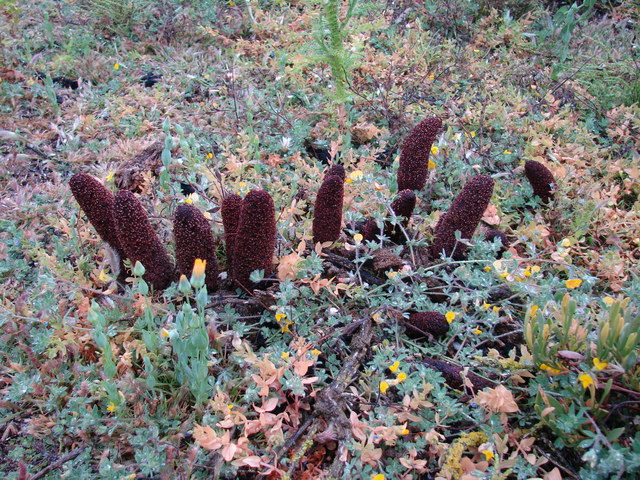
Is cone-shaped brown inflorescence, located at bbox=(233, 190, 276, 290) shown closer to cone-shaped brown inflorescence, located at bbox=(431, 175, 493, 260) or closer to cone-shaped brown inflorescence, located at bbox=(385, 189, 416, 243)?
cone-shaped brown inflorescence, located at bbox=(385, 189, 416, 243)

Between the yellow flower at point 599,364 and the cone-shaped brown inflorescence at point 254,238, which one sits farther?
the cone-shaped brown inflorescence at point 254,238

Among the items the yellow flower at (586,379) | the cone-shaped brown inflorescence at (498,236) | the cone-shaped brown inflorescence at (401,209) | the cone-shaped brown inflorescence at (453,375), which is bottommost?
the cone-shaped brown inflorescence at (453,375)

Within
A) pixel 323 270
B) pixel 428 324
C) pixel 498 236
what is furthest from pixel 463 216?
pixel 323 270

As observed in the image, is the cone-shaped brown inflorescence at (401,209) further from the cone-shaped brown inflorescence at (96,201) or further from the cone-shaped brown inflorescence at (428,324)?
the cone-shaped brown inflorescence at (96,201)

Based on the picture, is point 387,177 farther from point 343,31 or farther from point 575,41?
point 575,41

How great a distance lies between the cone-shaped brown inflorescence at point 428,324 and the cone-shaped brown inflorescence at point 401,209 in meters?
0.54

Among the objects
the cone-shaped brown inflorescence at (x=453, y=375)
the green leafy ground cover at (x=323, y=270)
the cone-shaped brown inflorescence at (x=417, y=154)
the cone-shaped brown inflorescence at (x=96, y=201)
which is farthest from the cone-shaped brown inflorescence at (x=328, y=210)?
the cone-shaped brown inflorescence at (x=96, y=201)

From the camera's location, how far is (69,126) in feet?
13.2

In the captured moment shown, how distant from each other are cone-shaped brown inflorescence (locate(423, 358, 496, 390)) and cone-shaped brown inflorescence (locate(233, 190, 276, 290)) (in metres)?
0.82

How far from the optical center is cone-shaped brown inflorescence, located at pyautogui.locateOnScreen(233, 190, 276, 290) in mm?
1982

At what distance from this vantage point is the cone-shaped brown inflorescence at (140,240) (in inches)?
80.8

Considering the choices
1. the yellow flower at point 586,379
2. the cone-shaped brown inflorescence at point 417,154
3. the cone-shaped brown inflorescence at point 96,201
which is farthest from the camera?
the cone-shaped brown inflorescence at point 417,154

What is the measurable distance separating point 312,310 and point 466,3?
13.8ft

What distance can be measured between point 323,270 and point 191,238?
2.18 feet
